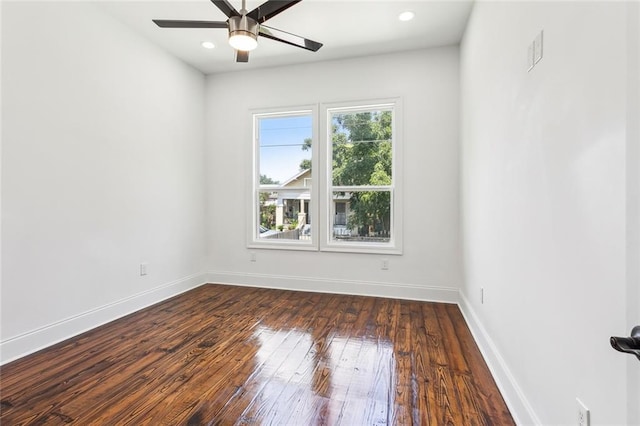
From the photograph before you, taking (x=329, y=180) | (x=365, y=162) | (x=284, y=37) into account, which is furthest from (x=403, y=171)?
(x=284, y=37)

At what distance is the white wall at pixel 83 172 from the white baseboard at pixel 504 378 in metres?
3.41

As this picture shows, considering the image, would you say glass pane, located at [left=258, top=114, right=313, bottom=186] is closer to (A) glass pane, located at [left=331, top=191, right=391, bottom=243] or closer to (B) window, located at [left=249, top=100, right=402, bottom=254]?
(B) window, located at [left=249, top=100, right=402, bottom=254]

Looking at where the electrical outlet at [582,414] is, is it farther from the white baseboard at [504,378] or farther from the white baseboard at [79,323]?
the white baseboard at [79,323]

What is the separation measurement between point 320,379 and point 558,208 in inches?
66.7

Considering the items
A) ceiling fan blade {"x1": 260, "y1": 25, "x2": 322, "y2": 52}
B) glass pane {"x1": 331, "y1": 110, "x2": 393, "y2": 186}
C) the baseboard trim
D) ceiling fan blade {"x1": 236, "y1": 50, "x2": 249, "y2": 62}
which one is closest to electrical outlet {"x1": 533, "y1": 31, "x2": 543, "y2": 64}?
ceiling fan blade {"x1": 260, "y1": 25, "x2": 322, "y2": 52}

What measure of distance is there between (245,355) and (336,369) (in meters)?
0.72

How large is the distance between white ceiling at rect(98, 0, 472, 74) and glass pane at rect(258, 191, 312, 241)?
1775mm

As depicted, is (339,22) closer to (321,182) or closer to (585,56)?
Answer: (321,182)

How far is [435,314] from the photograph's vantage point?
3340mm

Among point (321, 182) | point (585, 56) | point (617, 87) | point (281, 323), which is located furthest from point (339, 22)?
point (281, 323)

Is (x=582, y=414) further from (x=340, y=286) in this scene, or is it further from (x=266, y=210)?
(x=266, y=210)

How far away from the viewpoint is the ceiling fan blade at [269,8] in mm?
2102

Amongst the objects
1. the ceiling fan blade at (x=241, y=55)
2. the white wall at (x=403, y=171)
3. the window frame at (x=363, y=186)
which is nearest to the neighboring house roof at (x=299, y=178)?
the window frame at (x=363, y=186)

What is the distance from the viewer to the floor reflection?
1.75 metres
